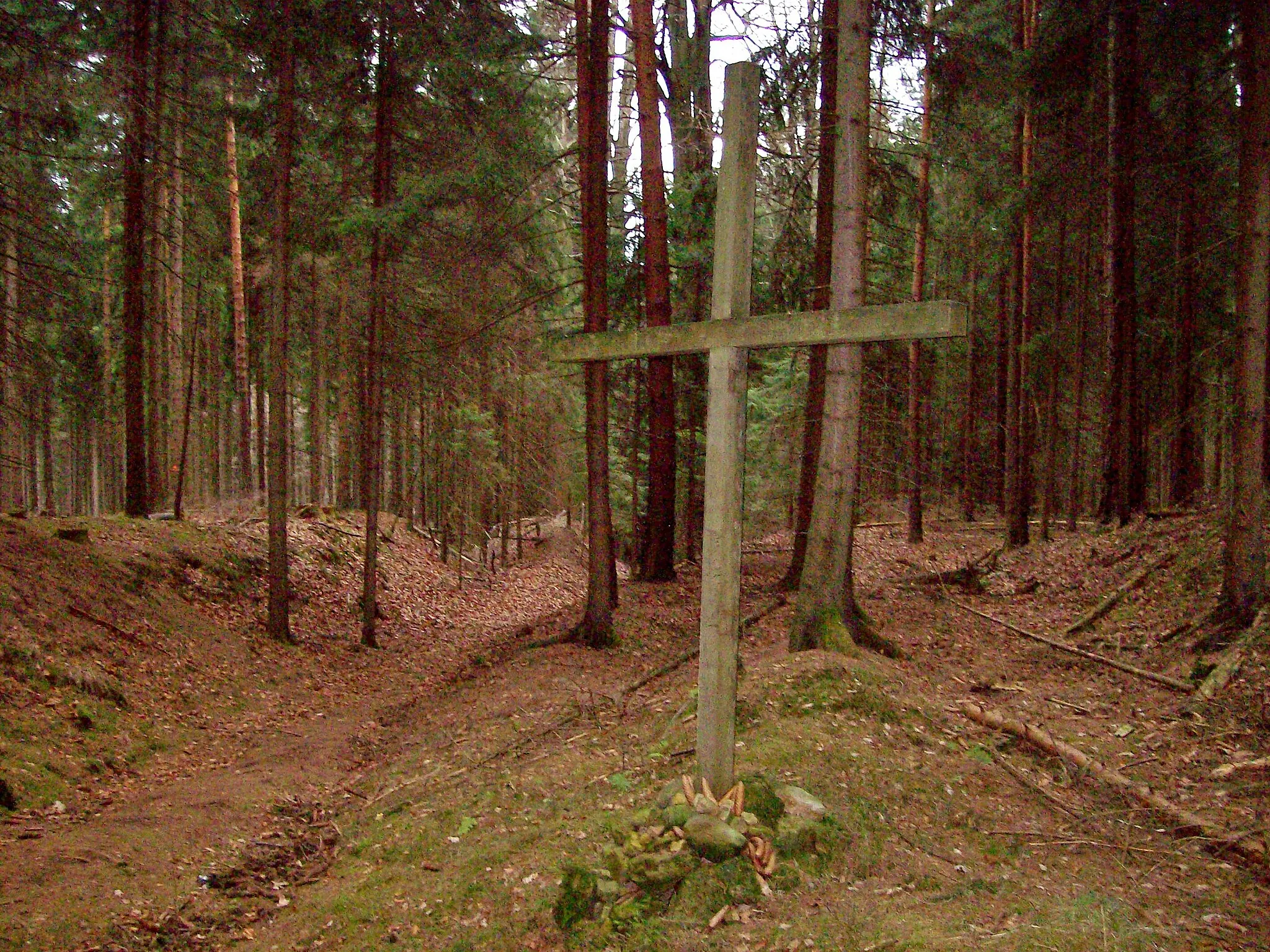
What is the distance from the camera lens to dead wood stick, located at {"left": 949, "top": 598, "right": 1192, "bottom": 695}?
809cm

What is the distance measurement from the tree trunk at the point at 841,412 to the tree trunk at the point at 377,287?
756 centimetres

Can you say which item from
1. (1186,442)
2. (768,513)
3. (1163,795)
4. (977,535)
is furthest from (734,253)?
(768,513)

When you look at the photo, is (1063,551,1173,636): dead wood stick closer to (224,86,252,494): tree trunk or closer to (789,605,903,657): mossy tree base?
(789,605,903,657): mossy tree base

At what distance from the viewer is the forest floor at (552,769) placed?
450 centimetres

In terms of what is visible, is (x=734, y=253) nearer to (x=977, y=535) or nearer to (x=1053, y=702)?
(x=1053, y=702)

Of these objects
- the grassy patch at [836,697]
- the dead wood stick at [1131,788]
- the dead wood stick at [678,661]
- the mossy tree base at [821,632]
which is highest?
the mossy tree base at [821,632]

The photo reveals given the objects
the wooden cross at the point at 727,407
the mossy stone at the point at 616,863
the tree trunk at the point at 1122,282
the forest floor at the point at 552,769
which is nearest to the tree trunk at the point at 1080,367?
the tree trunk at the point at 1122,282

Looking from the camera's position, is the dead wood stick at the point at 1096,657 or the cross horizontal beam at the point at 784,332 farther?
the dead wood stick at the point at 1096,657

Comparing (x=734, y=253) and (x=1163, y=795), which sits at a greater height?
(x=734, y=253)

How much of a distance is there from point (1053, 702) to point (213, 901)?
6.98 meters

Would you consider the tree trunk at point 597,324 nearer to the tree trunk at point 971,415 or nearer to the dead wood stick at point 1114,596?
the dead wood stick at point 1114,596

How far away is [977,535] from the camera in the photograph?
21344 mm

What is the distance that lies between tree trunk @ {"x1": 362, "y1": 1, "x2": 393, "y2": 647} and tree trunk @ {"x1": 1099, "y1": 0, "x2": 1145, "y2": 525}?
11.0 metres

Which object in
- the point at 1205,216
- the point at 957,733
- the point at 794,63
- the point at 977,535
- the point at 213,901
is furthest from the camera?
the point at 977,535
